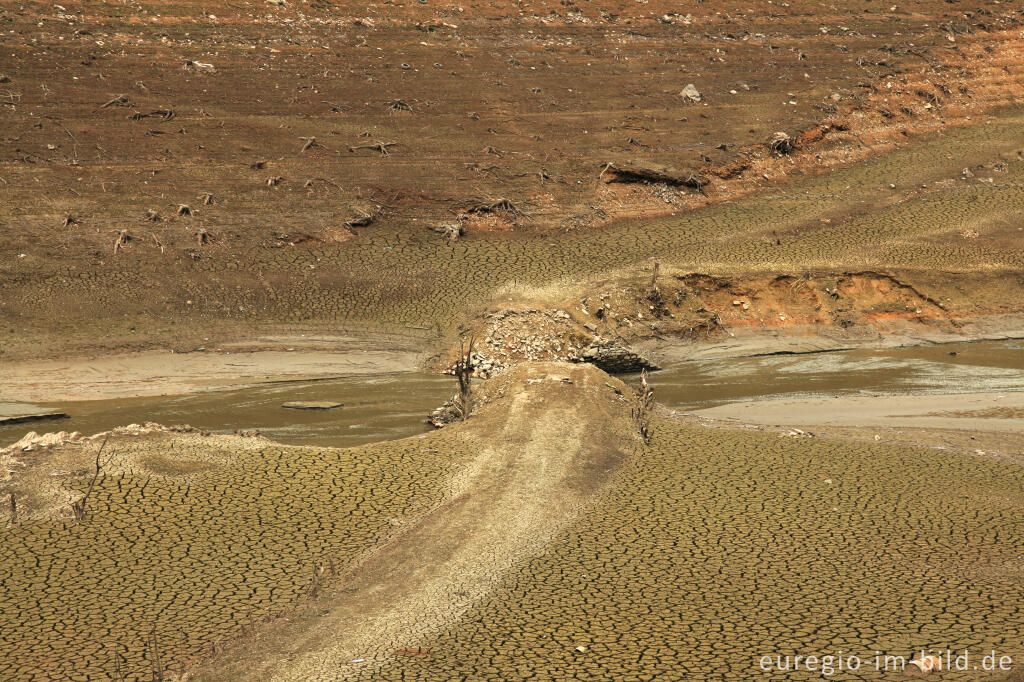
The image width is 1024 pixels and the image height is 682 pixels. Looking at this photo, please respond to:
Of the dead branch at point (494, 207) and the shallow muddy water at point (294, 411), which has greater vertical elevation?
the dead branch at point (494, 207)

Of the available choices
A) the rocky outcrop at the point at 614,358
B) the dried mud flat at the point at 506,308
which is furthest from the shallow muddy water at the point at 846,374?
the dried mud flat at the point at 506,308

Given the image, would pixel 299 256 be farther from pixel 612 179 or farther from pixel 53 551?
pixel 53 551

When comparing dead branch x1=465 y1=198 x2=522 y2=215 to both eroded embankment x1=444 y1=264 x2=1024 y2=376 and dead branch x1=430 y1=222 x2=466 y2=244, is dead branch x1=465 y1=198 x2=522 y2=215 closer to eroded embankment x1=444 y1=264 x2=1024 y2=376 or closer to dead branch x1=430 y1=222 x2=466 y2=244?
dead branch x1=430 y1=222 x2=466 y2=244

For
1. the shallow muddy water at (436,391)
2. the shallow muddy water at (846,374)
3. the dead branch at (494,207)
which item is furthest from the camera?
the dead branch at (494,207)

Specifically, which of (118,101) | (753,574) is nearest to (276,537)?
(753,574)

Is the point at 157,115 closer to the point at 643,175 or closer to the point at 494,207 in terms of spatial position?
the point at 494,207

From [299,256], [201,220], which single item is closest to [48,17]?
[201,220]

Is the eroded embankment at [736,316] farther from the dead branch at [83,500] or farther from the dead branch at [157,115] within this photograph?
the dead branch at [157,115]
